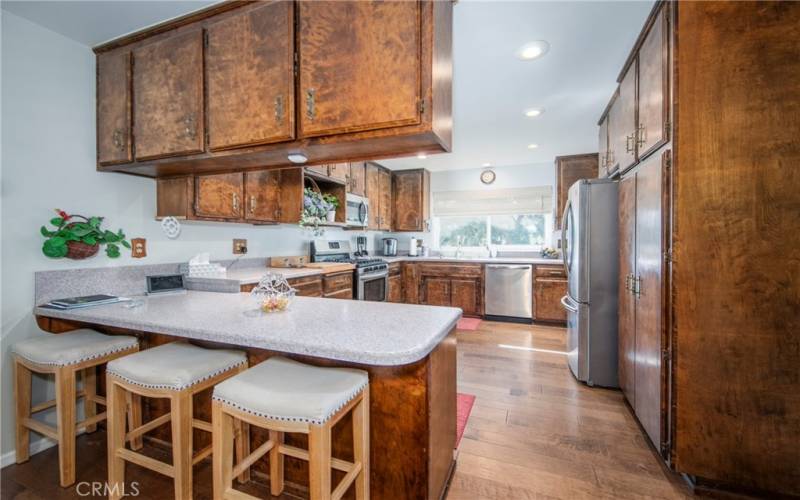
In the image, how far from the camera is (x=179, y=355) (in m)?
1.38

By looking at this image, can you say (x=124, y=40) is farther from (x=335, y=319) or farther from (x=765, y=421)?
(x=765, y=421)

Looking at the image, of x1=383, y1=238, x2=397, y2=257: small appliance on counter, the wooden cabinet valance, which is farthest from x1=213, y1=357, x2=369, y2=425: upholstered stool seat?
x1=383, y1=238, x2=397, y2=257: small appliance on counter

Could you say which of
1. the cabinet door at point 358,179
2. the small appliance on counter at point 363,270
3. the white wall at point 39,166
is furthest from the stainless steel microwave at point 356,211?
the white wall at point 39,166

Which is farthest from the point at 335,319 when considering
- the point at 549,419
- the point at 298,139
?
the point at 549,419

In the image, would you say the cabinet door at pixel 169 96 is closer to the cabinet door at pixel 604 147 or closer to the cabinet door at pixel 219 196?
the cabinet door at pixel 219 196

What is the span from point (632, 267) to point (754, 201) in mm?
726

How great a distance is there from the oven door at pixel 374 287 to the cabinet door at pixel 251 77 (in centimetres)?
221

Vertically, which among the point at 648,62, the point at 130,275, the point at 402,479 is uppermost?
the point at 648,62

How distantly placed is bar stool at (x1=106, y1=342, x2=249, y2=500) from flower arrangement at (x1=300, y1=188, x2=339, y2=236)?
5.80 ft

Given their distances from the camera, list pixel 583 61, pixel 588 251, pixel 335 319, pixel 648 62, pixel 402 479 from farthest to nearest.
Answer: pixel 588 251
pixel 583 61
pixel 648 62
pixel 335 319
pixel 402 479

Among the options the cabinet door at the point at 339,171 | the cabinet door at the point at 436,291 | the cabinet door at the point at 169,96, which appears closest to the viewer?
the cabinet door at the point at 169,96

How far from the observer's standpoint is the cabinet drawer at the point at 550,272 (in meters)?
4.17

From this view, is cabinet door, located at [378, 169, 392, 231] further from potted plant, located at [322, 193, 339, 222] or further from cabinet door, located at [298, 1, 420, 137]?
cabinet door, located at [298, 1, 420, 137]

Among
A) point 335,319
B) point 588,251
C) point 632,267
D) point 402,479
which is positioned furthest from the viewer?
point 588,251
